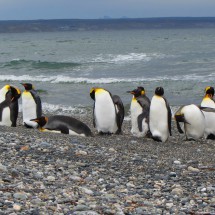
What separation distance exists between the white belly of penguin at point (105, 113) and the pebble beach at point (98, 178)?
6.13 ft

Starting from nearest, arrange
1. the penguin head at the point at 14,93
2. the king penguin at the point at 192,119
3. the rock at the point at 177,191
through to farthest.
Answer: the rock at the point at 177,191, the king penguin at the point at 192,119, the penguin head at the point at 14,93

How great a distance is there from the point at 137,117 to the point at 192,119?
101 centimetres

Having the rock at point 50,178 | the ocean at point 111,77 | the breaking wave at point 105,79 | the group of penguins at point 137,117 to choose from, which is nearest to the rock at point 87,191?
the rock at point 50,178

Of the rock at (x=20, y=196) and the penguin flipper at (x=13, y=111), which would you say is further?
the penguin flipper at (x=13, y=111)

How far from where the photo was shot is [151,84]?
23.0 meters

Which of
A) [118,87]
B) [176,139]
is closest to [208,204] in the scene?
[176,139]

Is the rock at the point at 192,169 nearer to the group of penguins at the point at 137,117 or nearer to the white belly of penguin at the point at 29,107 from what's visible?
the group of penguins at the point at 137,117

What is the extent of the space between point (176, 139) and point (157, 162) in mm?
3623

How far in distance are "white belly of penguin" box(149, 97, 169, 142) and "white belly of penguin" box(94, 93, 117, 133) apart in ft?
2.76

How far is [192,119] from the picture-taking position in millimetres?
9383

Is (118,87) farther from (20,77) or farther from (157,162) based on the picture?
(157,162)

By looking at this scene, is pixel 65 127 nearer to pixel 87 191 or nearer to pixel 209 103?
pixel 209 103

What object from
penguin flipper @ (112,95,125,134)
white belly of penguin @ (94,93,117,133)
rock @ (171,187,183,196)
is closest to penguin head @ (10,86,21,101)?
white belly of penguin @ (94,93,117,133)

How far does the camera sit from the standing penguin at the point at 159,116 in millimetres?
9148
